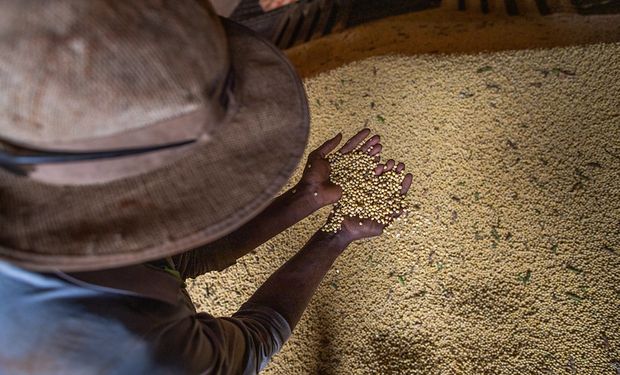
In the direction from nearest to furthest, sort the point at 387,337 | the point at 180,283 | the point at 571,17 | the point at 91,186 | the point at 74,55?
the point at 74,55 → the point at 91,186 → the point at 180,283 → the point at 387,337 → the point at 571,17

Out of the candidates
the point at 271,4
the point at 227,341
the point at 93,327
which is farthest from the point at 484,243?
the point at 271,4

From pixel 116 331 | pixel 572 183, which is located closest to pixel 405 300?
pixel 572 183

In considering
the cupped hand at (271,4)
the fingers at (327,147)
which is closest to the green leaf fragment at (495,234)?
the fingers at (327,147)

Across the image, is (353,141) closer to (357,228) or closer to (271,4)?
(357,228)

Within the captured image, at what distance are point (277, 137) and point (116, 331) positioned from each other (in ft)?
1.25

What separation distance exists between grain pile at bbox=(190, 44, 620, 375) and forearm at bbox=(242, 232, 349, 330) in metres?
0.21

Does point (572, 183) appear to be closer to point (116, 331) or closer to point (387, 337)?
point (387, 337)

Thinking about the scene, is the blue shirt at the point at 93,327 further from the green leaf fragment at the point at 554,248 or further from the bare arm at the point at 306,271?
the green leaf fragment at the point at 554,248

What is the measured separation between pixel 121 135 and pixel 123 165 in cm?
5

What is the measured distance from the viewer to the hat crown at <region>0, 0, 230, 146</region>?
0.61 metres

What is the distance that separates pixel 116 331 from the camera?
761 millimetres

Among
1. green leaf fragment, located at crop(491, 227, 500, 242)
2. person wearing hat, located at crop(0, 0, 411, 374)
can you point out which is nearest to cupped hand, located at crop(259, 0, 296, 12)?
green leaf fragment, located at crop(491, 227, 500, 242)

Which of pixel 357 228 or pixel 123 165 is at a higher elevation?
pixel 123 165

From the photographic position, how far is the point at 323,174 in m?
1.44
